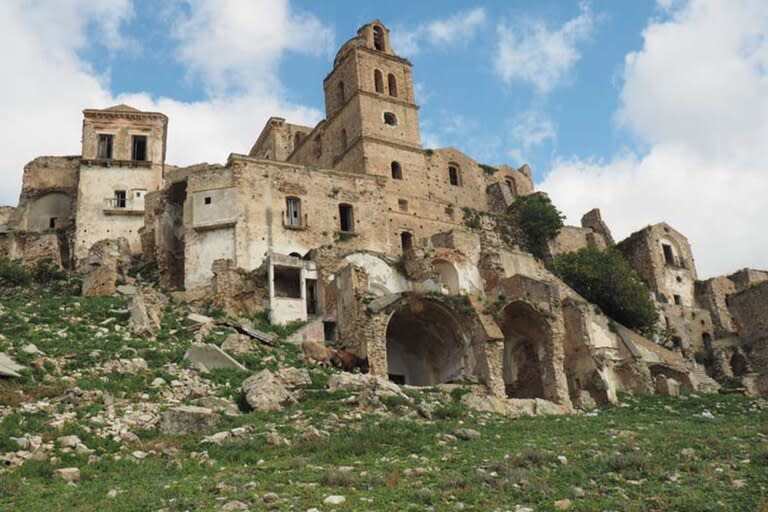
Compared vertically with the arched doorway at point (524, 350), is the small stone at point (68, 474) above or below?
below

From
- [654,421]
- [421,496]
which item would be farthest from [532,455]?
[654,421]

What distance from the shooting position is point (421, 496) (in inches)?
530

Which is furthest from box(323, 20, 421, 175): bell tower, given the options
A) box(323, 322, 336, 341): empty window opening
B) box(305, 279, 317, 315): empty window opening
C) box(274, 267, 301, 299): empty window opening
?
box(323, 322, 336, 341): empty window opening

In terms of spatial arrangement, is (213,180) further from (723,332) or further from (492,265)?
(723,332)

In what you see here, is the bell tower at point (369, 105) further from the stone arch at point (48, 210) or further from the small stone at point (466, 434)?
the small stone at point (466, 434)

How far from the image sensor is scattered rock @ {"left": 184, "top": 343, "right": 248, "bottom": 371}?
24406mm

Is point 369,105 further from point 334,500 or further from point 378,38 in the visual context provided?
point 334,500

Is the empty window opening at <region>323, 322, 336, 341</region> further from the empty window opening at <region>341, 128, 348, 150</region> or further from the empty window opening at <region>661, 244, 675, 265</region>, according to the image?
the empty window opening at <region>661, 244, 675, 265</region>

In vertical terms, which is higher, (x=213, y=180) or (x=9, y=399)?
(x=213, y=180)

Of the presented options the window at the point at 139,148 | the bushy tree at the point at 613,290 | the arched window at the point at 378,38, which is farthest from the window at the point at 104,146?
the bushy tree at the point at 613,290

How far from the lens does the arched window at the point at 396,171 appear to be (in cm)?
4792

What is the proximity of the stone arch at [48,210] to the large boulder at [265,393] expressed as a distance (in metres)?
26.2

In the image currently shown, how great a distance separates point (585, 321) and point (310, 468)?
21945 mm

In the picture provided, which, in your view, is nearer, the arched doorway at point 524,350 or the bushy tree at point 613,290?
the arched doorway at point 524,350
